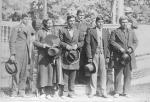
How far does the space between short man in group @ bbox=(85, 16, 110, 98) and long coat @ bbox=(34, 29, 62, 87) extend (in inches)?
24.6

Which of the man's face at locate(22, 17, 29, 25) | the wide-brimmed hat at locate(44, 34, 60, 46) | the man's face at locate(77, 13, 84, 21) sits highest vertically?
the man's face at locate(77, 13, 84, 21)

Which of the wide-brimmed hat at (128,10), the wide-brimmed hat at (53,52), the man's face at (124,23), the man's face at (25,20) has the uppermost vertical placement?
the wide-brimmed hat at (128,10)

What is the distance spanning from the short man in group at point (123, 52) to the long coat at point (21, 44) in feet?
4.92

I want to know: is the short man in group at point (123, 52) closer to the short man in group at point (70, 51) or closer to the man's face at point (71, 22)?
the short man in group at point (70, 51)

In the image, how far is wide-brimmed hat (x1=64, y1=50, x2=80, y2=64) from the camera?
6348 millimetres

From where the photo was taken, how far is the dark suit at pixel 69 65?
6.43 meters

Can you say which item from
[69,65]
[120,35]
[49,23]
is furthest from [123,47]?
[49,23]

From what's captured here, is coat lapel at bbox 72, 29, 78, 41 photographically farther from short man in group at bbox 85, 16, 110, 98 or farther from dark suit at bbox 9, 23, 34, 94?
dark suit at bbox 9, 23, 34, 94

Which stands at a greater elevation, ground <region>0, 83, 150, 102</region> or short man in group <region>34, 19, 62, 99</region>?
short man in group <region>34, 19, 62, 99</region>

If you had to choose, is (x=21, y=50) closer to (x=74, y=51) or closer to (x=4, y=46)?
(x=4, y=46)

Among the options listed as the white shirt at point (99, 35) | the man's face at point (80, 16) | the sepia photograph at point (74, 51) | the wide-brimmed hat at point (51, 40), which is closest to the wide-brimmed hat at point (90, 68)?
the sepia photograph at point (74, 51)

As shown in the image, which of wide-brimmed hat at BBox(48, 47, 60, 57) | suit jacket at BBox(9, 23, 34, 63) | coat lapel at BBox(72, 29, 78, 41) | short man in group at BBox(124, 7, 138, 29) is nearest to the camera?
wide-brimmed hat at BBox(48, 47, 60, 57)

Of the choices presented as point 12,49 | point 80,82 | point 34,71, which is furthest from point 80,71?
point 12,49

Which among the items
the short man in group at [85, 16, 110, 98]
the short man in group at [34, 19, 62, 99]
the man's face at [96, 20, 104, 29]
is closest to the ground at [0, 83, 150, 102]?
the short man in group at [85, 16, 110, 98]
